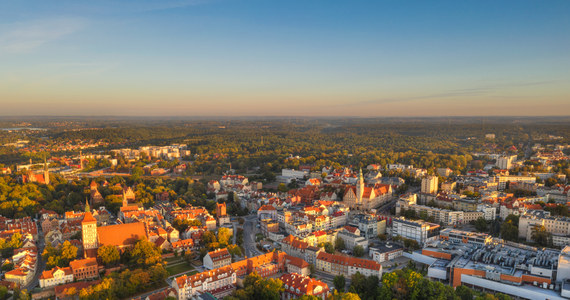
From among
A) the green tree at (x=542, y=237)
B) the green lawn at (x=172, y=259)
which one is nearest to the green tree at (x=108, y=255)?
the green lawn at (x=172, y=259)

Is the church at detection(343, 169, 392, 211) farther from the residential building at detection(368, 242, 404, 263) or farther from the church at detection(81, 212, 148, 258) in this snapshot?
the church at detection(81, 212, 148, 258)

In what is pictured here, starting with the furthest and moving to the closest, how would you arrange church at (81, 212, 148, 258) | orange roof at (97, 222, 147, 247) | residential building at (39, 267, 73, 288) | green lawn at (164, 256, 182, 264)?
1. green lawn at (164, 256, 182, 264)
2. orange roof at (97, 222, 147, 247)
3. church at (81, 212, 148, 258)
4. residential building at (39, 267, 73, 288)

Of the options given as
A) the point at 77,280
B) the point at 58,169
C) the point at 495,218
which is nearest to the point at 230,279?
the point at 77,280

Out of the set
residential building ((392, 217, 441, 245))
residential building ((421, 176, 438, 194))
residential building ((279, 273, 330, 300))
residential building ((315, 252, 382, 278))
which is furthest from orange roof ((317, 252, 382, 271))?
residential building ((421, 176, 438, 194))

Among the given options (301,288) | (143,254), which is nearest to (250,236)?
(143,254)

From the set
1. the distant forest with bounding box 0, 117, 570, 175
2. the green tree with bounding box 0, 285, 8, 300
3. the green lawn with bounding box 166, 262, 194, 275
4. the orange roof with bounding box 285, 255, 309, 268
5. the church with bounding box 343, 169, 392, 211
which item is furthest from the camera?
the distant forest with bounding box 0, 117, 570, 175
